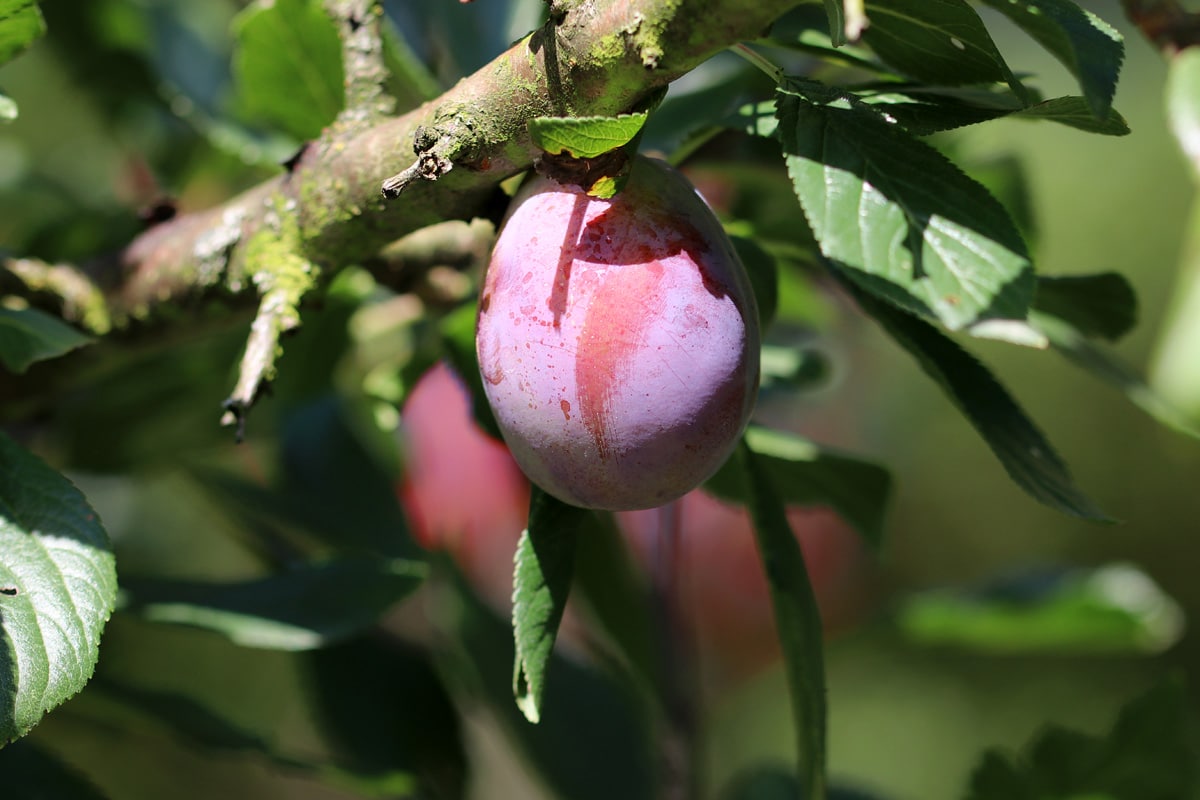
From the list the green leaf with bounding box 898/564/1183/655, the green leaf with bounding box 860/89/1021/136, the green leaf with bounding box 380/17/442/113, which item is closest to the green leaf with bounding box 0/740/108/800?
the green leaf with bounding box 380/17/442/113

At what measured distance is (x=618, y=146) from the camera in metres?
0.39

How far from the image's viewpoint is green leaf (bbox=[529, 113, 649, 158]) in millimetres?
367

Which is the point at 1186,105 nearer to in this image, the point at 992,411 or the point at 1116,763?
the point at 992,411

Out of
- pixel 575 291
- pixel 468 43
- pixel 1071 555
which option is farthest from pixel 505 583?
pixel 1071 555

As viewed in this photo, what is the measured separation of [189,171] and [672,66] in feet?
2.68

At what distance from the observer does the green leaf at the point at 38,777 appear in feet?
1.99

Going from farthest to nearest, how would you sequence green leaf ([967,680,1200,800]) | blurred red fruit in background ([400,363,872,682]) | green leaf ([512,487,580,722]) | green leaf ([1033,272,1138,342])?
blurred red fruit in background ([400,363,872,682]) < green leaf ([967,680,1200,800]) < green leaf ([1033,272,1138,342]) < green leaf ([512,487,580,722])

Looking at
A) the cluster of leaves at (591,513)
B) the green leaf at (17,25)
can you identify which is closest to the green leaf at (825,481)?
the cluster of leaves at (591,513)

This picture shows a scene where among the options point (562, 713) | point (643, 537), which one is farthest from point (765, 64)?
point (643, 537)

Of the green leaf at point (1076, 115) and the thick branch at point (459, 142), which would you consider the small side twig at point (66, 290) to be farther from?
the green leaf at point (1076, 115)

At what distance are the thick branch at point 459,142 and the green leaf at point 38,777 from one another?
0.27 m

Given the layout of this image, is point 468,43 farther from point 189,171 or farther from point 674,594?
point 674,594

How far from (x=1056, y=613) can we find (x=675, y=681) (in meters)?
0.35

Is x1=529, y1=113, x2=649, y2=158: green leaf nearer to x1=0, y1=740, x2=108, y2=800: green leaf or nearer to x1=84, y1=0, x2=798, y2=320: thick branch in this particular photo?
x1=84, y1=0, x2=798, y2=320: thick branch
